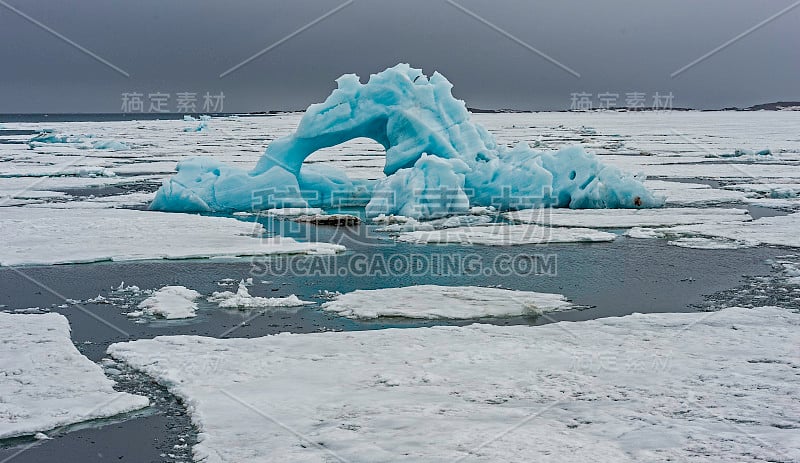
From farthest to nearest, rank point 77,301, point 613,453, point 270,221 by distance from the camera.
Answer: point 270,221 < point 77,301 < point 613,453

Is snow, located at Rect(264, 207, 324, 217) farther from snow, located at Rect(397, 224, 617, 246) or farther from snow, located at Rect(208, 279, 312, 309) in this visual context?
snow, located at Rect(208, 279, 312, 309)

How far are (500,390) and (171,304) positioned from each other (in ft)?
11.5

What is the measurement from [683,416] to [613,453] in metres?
0.72

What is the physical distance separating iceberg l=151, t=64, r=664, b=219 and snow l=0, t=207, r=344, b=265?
1612mm

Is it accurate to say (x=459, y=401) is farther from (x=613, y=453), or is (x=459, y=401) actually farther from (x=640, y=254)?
(x=640, y=254)

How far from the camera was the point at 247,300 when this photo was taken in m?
6.89

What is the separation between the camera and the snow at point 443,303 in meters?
6.55

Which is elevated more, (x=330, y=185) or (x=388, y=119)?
(x=388, y=119)

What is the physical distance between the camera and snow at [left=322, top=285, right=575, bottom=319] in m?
6.55

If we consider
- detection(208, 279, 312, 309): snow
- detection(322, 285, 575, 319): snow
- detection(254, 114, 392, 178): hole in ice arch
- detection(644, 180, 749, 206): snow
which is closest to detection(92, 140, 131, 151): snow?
detection(254, 114, 392, 178): hole in ice arch

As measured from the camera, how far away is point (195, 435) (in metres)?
4.04

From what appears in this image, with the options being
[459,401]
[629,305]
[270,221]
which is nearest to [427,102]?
[270,221]

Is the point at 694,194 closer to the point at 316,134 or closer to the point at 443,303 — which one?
the point at 316,134

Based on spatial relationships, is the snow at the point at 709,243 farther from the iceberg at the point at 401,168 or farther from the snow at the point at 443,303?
the iceberg at the point at 401,168
